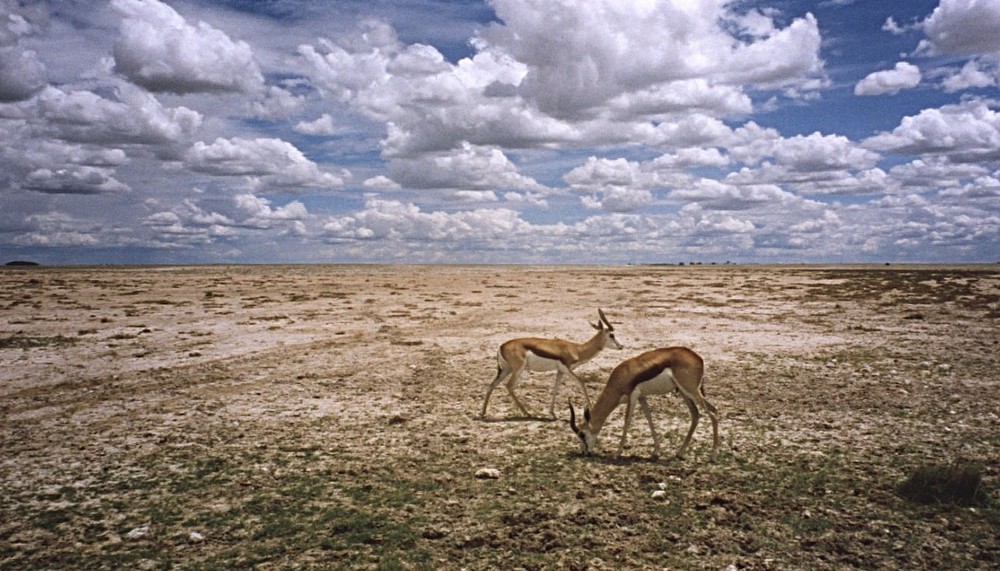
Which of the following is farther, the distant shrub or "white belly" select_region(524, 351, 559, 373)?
"white belly" select_region(524, 351, 559, 373)

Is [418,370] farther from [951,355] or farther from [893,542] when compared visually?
[951,355]

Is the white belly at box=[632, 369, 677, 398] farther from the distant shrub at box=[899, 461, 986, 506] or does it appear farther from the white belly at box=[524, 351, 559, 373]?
the distant shrub at box=[899, 461, 986, 506]

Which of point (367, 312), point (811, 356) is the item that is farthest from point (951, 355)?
point (367, 312)

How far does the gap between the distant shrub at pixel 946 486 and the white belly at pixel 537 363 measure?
6.32m

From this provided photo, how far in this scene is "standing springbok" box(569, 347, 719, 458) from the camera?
10.1m

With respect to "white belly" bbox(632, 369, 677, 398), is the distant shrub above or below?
below

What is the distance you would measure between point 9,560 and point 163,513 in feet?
5.12

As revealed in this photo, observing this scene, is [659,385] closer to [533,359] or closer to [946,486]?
[533,359]

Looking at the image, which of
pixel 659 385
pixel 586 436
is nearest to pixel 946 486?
pixel 659 385

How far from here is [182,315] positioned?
96.3 feet

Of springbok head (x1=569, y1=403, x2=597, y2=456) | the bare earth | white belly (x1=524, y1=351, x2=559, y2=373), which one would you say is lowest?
the bare earth

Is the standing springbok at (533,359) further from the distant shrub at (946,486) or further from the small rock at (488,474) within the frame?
the distant shrub at (946,486)

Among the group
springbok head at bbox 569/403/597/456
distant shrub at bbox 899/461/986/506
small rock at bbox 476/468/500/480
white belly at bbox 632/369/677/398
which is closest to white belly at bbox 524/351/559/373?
springbok head at bbox 569/403/597/456

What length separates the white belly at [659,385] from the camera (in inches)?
400
